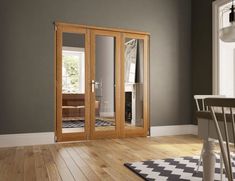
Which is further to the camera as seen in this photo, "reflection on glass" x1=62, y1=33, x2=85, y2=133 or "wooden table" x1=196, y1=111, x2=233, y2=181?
"reflection on glass" x1=62, y1=33, x2=85, y2=133

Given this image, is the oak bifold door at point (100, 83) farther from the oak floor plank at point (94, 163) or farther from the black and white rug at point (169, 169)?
the black and white rug at point (169, 169)

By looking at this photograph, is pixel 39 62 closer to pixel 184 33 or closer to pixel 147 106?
pixel 147 106

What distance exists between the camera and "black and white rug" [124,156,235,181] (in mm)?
2732

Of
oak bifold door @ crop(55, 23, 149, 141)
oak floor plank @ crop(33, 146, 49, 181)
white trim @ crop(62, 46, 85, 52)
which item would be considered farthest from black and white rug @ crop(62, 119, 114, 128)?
white trim @ crop(62, 46, 85, 52)

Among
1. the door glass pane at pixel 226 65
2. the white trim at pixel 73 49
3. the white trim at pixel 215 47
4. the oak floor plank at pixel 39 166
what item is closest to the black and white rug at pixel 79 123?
the oak floor plank at pixel 39 166

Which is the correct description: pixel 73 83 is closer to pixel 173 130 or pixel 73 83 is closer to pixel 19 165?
pixel 19 165

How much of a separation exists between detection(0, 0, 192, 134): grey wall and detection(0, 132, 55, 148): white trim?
0.09 metres

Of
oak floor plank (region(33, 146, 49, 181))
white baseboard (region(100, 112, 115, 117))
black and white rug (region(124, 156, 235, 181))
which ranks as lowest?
oak floor plank (region(33, 146, 49, 181))

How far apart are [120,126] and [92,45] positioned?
5.66 feet

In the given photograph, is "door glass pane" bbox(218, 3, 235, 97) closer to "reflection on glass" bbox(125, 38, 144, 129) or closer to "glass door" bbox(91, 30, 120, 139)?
"reflection on glass" bbox(125, 38, 144, 129)

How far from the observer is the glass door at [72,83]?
15.3 ft

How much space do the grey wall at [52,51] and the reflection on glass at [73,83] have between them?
24 centimetres

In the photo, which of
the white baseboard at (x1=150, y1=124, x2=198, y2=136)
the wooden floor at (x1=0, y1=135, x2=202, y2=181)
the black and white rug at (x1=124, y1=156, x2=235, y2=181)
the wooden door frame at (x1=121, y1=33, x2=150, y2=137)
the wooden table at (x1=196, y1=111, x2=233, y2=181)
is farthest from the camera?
the white baseboard at (x1=150, y1=124, x2=198, y2=136)

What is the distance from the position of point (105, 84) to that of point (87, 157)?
1.81m
